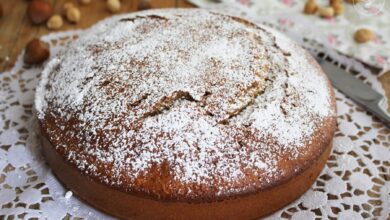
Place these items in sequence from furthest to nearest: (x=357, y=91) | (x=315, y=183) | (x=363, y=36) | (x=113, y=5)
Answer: (x=113, y=5) < (x=363, y=36) < (x=357, y=91) < (x=315, y=183)

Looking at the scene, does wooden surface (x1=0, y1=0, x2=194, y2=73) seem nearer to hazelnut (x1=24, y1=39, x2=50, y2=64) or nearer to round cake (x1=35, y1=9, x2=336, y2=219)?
hazelnut (x1=24, y1=39, x2=50, y2=64)

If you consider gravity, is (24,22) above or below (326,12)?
below

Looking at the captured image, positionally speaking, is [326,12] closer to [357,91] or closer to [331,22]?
[331,22]

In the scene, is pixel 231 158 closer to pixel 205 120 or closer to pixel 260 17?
pixel 205 120

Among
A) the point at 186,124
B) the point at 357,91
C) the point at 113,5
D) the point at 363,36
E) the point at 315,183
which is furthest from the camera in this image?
A: the point at 113,5

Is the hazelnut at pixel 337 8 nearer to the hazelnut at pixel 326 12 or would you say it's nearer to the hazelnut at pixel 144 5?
the hazelnut at pixel 326 12

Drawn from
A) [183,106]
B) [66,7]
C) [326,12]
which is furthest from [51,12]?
[326,12]

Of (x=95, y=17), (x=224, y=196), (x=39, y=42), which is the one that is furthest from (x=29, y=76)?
(x=224, y=196)
